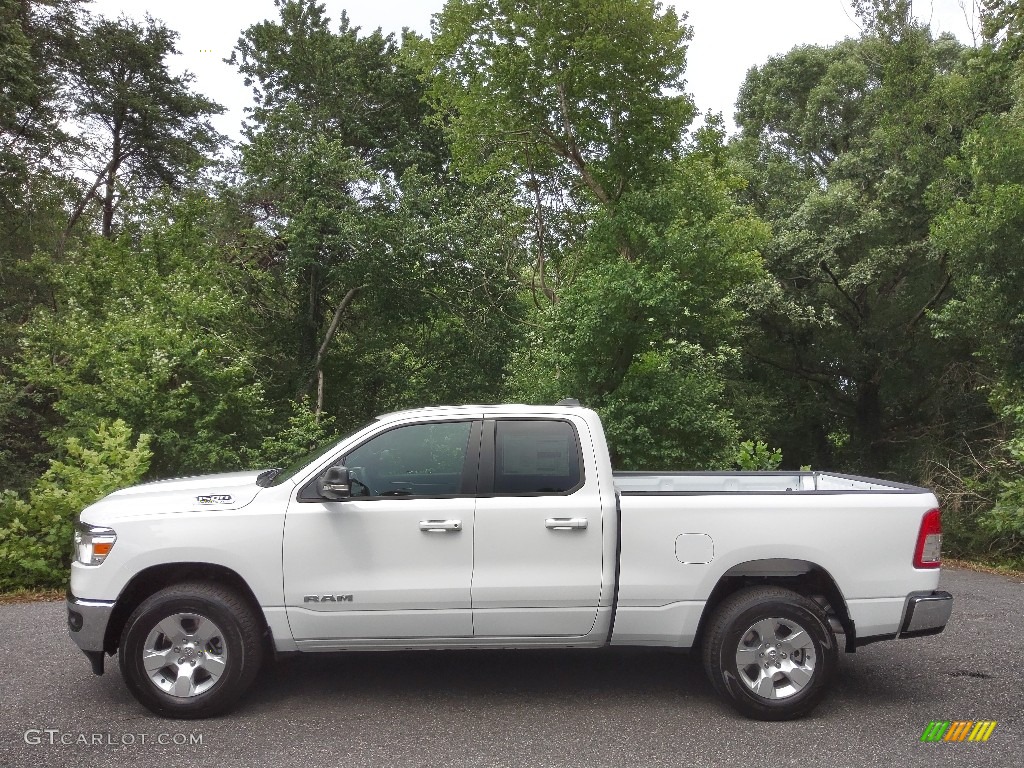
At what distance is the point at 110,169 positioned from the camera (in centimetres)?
2825

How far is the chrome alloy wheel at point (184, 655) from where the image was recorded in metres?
4.89

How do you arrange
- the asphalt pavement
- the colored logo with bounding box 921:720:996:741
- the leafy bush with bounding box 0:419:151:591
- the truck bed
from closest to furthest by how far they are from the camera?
the asphalt pavement, the colored logo with bounding box 921:720:996:741, the truck bed, the leafy bush with bounding box 0:419:151:591

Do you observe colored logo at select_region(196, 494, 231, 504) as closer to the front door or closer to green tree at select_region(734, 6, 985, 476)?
the front door

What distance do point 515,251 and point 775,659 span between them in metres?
18.6

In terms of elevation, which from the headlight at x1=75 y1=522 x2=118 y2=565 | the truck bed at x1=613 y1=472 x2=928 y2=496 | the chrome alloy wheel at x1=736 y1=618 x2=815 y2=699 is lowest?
the chrome alloy wheel at x1=736 y1=618 x2=815 y2=699

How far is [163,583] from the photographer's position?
202 inches

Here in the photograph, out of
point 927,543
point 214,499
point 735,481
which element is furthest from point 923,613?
point 214,499

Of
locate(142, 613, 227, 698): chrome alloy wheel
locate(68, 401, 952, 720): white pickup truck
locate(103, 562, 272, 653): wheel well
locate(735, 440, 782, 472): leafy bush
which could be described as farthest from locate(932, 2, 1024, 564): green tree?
locate(142, 613, 227, 698): chrome alloy wheel

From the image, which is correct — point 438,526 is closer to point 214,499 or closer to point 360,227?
point 214,499

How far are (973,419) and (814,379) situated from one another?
5269mm

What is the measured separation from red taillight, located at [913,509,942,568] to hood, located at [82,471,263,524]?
3.82m

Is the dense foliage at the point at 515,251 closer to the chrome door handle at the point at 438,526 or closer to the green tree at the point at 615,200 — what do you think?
the green tree at the point at 615,200

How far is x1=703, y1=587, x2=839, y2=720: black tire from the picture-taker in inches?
194
